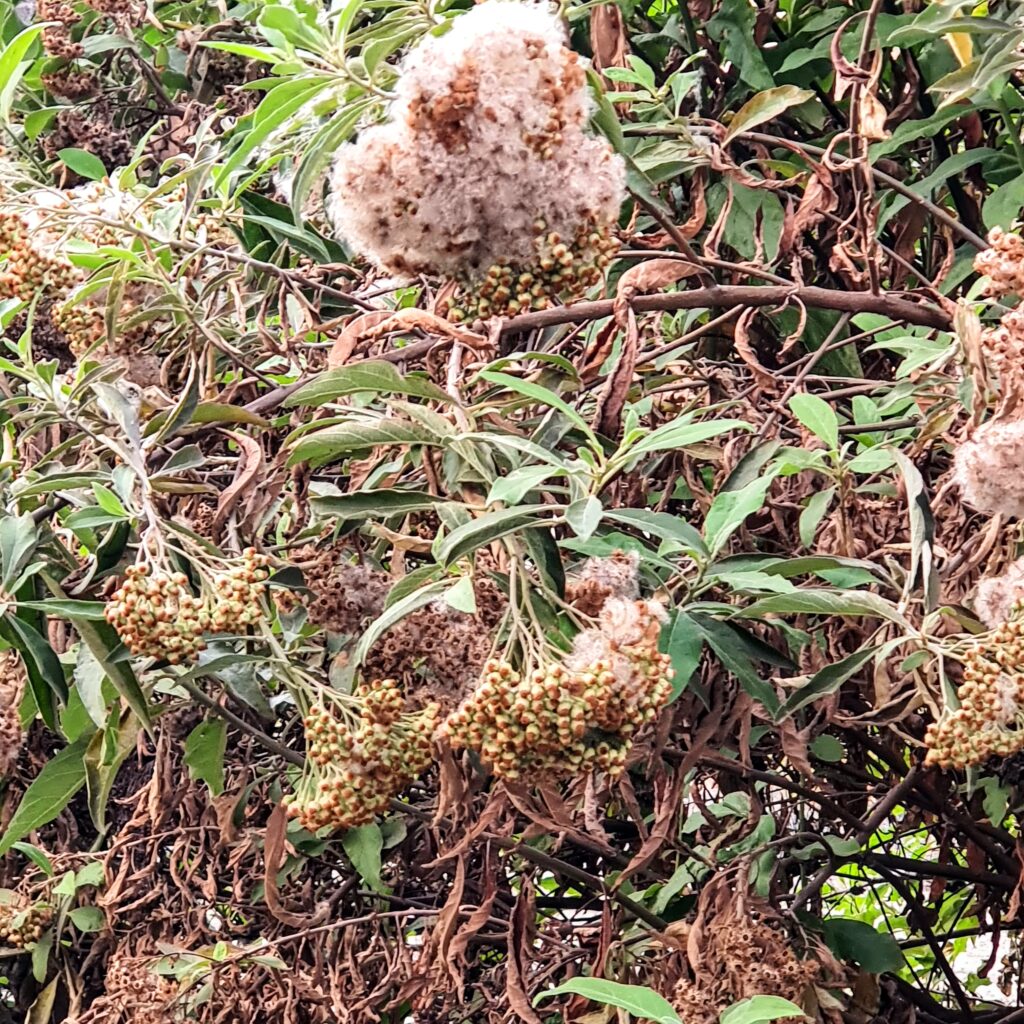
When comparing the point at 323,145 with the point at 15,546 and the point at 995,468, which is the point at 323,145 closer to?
the point at 15,546

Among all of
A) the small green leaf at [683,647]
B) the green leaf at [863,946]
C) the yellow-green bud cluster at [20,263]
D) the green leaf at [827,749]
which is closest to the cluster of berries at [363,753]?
the small green leaf at [683,647]

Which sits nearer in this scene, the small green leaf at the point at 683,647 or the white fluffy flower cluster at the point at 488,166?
the white fluffy flower cluster at the point at 488,166

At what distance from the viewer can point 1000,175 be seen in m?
1.99

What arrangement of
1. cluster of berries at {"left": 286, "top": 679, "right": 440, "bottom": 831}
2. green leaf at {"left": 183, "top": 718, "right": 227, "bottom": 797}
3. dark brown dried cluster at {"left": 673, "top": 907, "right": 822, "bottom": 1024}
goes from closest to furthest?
cluster of berries at {"left": 286, "top": 679, "right": 440, "bottom": 831} < dark brown dried cluster at {"left": 673, "top": 907, "right": 822, "bottom": 1024} < green leaf at {"left": 183, "top": 718, "right": 227, "bottom": 797}

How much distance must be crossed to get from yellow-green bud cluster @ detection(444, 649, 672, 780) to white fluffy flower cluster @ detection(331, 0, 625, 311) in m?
0.33

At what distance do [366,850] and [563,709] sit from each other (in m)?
0.96

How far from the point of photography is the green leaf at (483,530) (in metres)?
1.15

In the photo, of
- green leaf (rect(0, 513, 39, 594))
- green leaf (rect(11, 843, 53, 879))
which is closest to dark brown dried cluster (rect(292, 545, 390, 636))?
green leaf (rect(0, 513, 39, 594))

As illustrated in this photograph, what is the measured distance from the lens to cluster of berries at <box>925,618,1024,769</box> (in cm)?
118

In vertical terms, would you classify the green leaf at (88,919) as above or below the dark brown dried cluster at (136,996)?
below

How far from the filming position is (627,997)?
124 centimetres

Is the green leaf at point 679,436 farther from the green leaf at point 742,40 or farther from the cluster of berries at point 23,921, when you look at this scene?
the cluster of berries at point 23,921

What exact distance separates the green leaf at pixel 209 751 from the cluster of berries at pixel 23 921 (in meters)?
0.93

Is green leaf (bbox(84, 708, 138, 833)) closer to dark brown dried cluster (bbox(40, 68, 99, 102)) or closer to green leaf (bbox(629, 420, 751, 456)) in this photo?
green leaf (bbox(629, 420, 751, 456))
